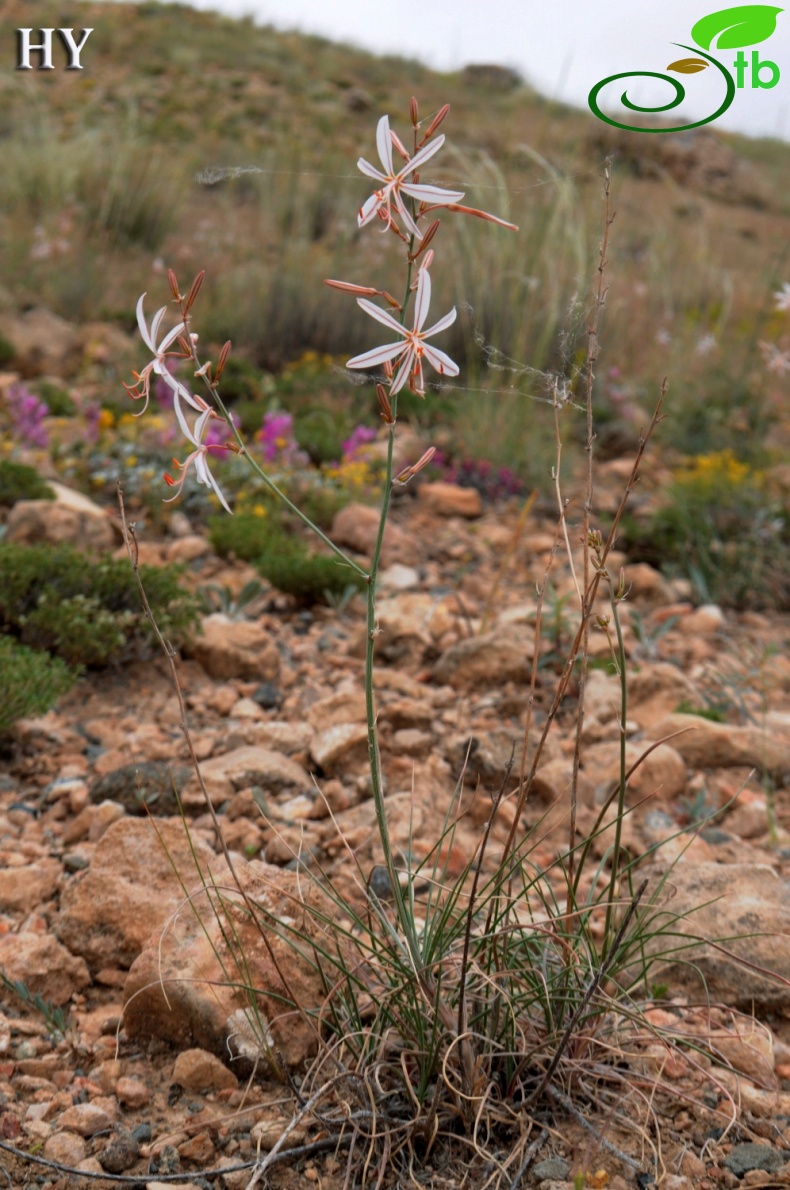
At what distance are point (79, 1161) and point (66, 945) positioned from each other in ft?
1.78

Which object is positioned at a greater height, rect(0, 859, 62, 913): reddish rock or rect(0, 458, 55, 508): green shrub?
rect(0, 458, 55, 508): green shrub

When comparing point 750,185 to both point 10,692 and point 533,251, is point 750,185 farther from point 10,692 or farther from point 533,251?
point 10,692

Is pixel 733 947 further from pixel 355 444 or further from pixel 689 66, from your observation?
pixel 355 444

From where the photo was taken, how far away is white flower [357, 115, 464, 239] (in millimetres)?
1105

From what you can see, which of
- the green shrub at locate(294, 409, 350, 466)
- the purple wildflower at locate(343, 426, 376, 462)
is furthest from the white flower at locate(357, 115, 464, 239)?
the green shrub at locate(294, 409, 350, 466)

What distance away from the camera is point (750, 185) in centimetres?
2394

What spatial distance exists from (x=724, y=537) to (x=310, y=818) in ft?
10.5

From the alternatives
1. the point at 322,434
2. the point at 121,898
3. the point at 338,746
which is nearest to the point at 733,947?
the point at 338,746

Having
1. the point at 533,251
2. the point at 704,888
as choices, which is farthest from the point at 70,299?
the point at 704,888

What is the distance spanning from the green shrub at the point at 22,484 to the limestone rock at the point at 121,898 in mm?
2516

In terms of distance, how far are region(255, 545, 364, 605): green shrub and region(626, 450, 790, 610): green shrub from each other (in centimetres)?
166

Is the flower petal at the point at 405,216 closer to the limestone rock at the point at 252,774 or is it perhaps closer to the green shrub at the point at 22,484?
the limestone rock at the point at 252,774

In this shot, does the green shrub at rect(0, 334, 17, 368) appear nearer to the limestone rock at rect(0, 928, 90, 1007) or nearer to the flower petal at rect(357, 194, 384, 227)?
the limestone rock at rect(0, 928, 90, 1007)

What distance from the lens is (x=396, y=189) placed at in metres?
1.15
